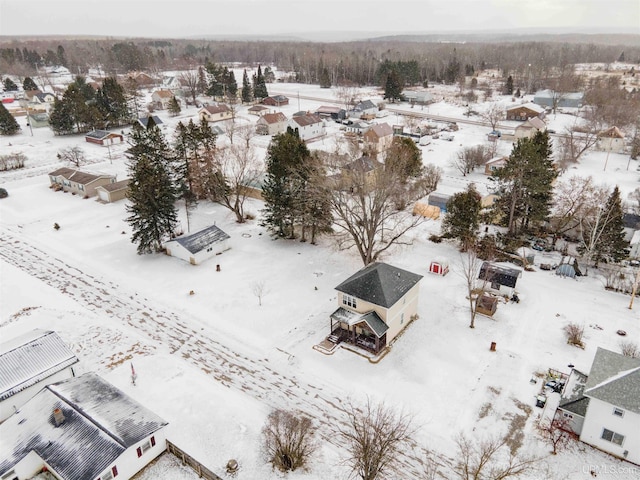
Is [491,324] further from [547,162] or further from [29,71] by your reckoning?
[29,71]

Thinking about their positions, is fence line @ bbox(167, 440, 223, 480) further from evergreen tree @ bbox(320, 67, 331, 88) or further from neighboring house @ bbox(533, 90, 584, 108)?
evergreen tree @ bbox(320, 67, 331, 88)

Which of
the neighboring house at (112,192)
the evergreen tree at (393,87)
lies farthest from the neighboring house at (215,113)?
the neighboring house at (112,192)

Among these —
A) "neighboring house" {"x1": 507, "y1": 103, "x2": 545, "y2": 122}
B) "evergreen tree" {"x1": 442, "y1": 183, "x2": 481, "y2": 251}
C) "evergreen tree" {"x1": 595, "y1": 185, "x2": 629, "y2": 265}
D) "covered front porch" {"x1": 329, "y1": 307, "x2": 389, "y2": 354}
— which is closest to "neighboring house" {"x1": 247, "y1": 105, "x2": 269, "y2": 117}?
"neighboring house" {"x1": 507, "y1": 103, "x2": 545, "y2": 122}

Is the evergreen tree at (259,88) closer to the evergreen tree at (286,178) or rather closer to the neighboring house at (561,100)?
the neighboring house at (561,100)

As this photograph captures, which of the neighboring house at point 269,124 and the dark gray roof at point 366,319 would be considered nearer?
the dark gray roof at point 366,319

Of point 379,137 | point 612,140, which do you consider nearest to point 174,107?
point 379,137

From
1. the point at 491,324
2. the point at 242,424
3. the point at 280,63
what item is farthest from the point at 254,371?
the point at 280,63
